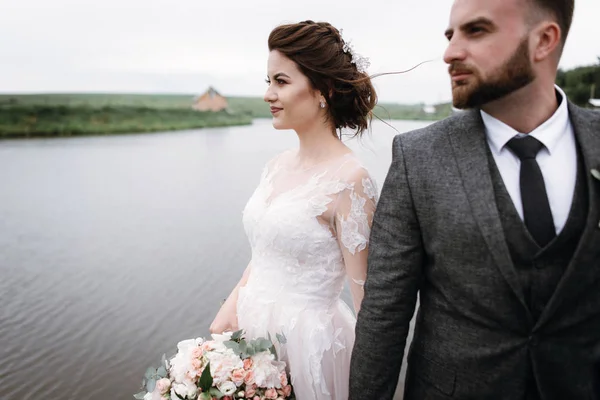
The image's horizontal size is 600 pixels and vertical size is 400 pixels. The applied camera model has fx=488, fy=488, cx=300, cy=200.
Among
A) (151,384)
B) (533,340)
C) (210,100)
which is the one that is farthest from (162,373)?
(210,100)

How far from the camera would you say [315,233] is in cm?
213

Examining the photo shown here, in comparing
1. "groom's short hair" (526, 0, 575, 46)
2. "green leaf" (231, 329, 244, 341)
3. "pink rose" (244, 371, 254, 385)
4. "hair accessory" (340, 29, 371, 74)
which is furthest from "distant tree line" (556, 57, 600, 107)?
"pink rose" (244, 371, 254, 385)

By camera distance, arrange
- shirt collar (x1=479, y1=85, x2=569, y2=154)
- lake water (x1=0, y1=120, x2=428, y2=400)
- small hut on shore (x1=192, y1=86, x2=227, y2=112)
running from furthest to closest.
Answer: small hut on shore (x1=192, y1=86, x2=227, y2=112), lake water (x1=0, y1=120, x2=428, y2=400), shirt collar (x1=479, y1=85, x2=569, y2=154)

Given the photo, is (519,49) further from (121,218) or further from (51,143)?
(51,143)

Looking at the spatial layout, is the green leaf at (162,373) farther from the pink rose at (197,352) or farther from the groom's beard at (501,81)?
the groom's beard at (501,81)

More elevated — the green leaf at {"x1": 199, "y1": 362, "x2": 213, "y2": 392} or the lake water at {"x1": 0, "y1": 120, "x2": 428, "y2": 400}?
the green leaf at {"x1": 199, "y1": 362, "x2": 213, "y2": 392}

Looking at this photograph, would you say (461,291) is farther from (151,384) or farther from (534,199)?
(151,384)

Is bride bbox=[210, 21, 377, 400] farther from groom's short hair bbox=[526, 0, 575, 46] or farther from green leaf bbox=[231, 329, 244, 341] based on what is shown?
groom's short hair bbox=[526, 0, 575, 46]

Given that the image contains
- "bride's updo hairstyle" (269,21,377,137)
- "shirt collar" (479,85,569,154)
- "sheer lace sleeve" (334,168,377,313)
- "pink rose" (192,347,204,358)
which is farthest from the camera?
"bride's updo hairstyle" (269,21,377,137)

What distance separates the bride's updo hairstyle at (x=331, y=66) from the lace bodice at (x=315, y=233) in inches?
12.3

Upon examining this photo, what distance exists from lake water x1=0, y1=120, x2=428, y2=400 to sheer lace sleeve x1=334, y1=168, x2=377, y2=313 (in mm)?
1193

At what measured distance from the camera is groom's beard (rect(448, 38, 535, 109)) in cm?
141

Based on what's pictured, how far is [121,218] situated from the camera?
8.64 meters

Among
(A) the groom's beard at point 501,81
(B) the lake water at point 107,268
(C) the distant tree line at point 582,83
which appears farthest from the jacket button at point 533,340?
(C) the distant tree line at point 582,83
